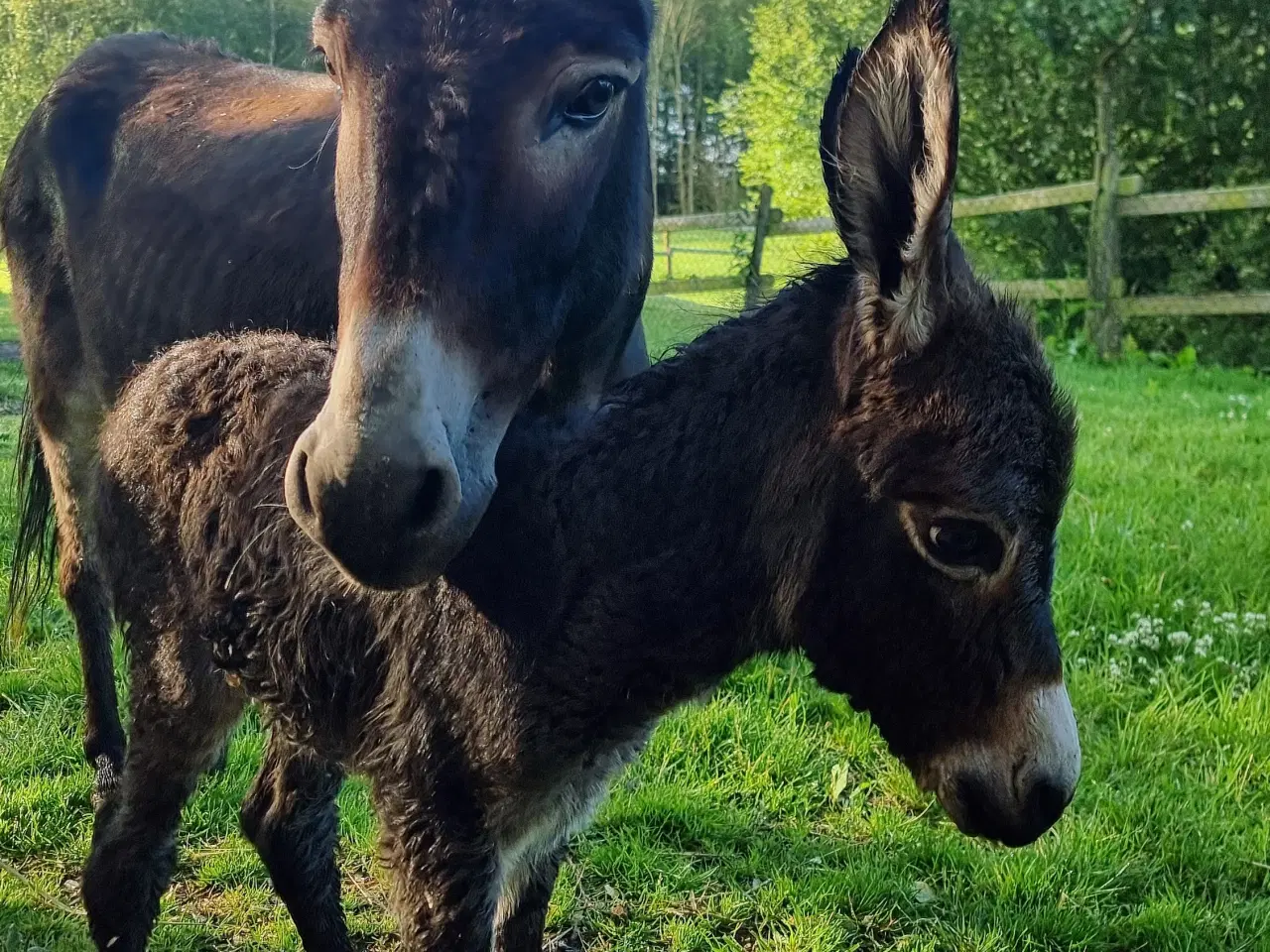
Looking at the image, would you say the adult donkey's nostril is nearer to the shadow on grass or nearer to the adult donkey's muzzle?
the adult donkey's muzzle

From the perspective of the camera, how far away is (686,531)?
1.88m

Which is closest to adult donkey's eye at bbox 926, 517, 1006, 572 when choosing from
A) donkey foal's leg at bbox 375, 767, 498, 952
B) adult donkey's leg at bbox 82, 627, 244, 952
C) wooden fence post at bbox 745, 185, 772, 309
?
donkey foal's leg at bbox 375, 767, 498, 952

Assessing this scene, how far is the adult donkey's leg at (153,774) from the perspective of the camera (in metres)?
2.27

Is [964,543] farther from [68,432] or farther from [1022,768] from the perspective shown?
[68,432]

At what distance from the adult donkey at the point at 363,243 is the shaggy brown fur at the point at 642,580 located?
27 centimetres

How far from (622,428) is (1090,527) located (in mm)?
3453

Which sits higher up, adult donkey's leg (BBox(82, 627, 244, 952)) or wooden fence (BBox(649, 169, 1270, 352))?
wooden fence (BBox(649, 169, 1270, 352))

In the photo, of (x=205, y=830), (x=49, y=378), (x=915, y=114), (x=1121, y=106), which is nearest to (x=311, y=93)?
(x=49, y=378)

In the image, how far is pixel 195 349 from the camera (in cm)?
242

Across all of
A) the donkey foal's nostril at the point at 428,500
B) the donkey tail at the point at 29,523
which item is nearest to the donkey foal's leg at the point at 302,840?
the donkey foal's nostril at the point at 428,500

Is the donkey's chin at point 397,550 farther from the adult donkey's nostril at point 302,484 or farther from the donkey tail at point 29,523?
the donkey tail at point 29,523

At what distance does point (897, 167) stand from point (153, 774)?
77.9 inches

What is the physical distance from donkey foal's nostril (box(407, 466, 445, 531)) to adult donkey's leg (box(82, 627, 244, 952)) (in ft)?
2.83

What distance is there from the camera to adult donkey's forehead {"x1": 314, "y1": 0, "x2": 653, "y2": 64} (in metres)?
1.97
